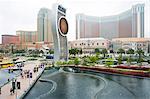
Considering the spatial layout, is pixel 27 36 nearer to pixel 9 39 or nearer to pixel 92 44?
pixel 9 39

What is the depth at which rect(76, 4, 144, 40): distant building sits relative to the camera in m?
84.4

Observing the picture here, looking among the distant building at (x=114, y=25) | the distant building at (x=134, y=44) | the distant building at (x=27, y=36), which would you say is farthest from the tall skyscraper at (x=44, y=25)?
the distant building at (x=134, y=44)

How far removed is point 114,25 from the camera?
308ft

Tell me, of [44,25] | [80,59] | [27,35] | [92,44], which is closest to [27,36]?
[27,35]

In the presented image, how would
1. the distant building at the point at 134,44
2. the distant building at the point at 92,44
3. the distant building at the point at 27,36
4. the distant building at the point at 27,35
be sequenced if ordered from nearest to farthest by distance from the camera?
the distant building at the point at 134,44 → the distant building at the point at 92,44 → the distant building at the point at 27,36 → the distant building at the point at 27,35

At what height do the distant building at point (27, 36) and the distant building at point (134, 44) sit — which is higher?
the distant building at point (27, 36)

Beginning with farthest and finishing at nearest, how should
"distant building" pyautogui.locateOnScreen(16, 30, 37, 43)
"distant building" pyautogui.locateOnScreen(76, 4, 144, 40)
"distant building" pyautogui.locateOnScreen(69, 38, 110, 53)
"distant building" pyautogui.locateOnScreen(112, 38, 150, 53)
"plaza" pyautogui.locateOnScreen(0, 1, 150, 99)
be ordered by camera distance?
"distant building" pyautogui.locateOnScreen(16, 30, 37, 43) < "distant building" pyautogui.locateOnScreen(76, 4, 144, 40) < "distant building" pyautogui.locateOnScreen(69, 38, 110, 53) < "distant building" pyautogui.locateOnScreen(112, 38, 150, 53) < "plaza" pyautogui.locateOnScreen(0, 1, 150, 99)

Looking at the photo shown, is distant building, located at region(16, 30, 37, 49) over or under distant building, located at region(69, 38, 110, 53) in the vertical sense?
over

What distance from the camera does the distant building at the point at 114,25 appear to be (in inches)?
3324

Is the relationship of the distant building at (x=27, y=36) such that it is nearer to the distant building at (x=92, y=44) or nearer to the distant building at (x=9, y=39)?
the distant building at (x=9, y=39)

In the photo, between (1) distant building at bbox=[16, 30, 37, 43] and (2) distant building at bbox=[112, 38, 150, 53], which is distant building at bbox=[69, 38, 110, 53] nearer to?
(2) distant building at bbox=[112, 38, 150, 53]

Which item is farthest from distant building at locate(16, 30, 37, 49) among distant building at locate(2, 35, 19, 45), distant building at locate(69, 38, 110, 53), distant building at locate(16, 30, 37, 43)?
distant building at locate(69, 38, 110, 53)

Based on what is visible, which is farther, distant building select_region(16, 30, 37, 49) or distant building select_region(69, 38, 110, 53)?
distant building select_region(16, 30, 37, 49)

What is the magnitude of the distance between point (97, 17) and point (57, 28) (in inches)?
2518
